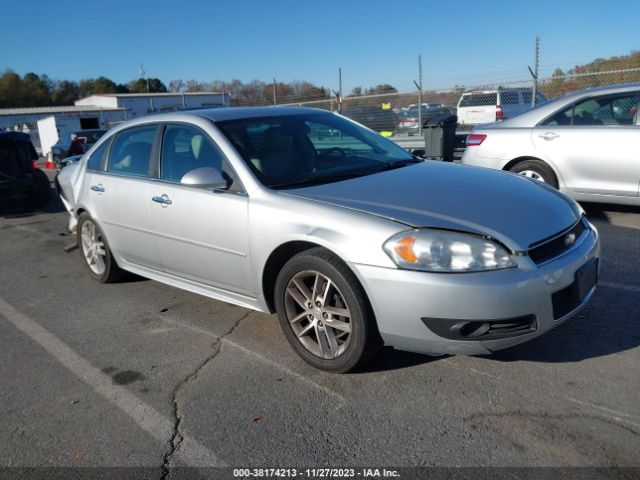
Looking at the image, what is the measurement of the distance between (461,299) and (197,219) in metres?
1.96

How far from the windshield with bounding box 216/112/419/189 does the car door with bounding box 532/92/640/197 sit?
279 cm

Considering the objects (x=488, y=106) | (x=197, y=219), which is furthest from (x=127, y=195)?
(x=488, y=106)

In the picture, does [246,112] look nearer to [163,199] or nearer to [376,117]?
[163,199]

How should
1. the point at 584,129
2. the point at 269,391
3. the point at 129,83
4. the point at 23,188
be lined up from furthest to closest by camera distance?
the point at 129,83 < the point at 23,188 < the point at 584,129 < the point at 269,391

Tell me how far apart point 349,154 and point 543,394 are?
7.17 ft

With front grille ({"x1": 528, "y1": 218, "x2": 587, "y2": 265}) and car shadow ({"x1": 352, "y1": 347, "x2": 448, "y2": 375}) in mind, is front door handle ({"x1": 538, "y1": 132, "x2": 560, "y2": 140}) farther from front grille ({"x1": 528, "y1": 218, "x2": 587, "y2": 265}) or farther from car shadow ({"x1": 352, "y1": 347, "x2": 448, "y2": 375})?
car shadow ({"x1": 352, "y1": 347, "x2": 448, "y2": 375})

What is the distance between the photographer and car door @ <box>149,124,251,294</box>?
363cm

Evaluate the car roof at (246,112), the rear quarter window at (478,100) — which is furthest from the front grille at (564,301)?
the rear quarter window at (478,100)

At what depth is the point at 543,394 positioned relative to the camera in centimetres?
291

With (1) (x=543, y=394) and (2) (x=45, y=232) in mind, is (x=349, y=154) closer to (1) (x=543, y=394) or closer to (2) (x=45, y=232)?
(1) (x=543, y=394)

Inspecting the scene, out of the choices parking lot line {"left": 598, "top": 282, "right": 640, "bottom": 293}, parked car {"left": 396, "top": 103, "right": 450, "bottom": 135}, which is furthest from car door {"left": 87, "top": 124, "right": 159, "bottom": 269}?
parked car {"left": 396, "top": 103, "right": 450, "bottom": 135}

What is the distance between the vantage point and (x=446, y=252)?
2.80 metres

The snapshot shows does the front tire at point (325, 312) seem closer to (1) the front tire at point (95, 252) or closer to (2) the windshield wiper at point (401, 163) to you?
(2) the windshield wiper at point (401, 163)

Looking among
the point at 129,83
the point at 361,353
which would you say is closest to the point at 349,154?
the point at 361,353
